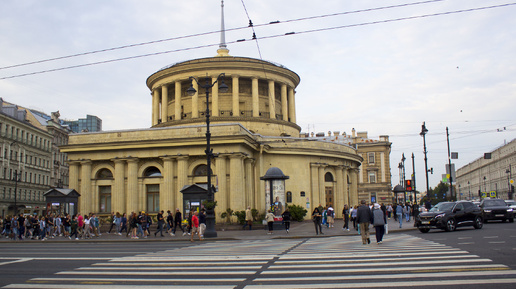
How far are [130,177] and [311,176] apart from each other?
57.8 feet

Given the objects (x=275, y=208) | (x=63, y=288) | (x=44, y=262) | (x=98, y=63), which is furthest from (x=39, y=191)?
(x=63, y=288)

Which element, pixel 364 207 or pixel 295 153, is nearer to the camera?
pixel 364 207

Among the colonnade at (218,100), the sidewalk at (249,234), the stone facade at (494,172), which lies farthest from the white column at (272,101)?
the stone facade at (494,172)

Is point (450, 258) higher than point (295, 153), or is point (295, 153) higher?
point (295, 153)

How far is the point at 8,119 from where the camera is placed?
6322 cm

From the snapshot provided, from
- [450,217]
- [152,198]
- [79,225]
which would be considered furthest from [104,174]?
[450,217]

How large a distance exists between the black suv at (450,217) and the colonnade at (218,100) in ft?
90.3

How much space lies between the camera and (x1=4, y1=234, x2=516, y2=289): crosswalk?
9234mm

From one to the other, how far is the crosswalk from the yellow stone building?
20.3 meters

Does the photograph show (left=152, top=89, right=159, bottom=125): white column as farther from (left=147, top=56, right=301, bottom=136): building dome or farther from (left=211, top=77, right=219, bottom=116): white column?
(left=211, top=77, right=219, bottom=116): white column

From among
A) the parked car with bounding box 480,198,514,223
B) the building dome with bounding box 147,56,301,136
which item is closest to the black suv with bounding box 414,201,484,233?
the parked car with bounding box 480,198,514,223

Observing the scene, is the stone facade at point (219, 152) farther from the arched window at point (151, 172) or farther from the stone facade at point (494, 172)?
the stone facade at point (494, 172)

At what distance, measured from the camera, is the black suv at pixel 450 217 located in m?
25.2

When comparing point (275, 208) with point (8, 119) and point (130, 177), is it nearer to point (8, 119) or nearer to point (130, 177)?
point (130, 177)
